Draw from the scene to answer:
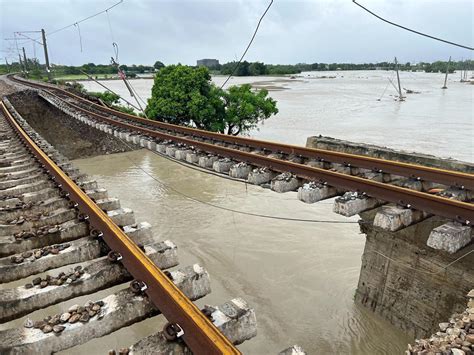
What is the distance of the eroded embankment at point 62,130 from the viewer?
21578mm

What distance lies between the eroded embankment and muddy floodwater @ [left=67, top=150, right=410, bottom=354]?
6.48m

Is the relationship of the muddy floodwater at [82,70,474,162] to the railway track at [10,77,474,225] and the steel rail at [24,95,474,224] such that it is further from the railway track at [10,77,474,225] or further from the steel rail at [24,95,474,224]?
the steel rail at [24,95,474,224]

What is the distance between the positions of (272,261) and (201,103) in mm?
13379

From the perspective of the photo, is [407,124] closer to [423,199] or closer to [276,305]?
[276,305]

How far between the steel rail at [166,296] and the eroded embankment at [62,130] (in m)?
21.3

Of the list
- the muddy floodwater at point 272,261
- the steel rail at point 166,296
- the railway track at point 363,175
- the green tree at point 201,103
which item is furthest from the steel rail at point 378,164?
the green tree at point 201,103

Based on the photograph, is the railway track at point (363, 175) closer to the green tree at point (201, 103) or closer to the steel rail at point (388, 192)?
the steel rail at point (388, 192)

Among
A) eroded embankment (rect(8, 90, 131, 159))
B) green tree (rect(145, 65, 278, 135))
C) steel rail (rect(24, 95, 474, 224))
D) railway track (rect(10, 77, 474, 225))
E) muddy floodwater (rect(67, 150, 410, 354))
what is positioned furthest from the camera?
green tree (rect(145, 65, 278, 135))

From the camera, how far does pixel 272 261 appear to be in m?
10.9

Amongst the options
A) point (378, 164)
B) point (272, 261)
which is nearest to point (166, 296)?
point (378, 164)

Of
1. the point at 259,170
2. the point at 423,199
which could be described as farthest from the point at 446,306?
the point at 259,170

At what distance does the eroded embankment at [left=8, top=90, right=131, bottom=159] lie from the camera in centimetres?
2158

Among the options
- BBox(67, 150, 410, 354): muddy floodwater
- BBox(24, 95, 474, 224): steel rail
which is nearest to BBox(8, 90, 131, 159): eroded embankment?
BBox(67, 150, 410, 354): muddy floodwater

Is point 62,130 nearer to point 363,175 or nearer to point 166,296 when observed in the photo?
point 363,175
